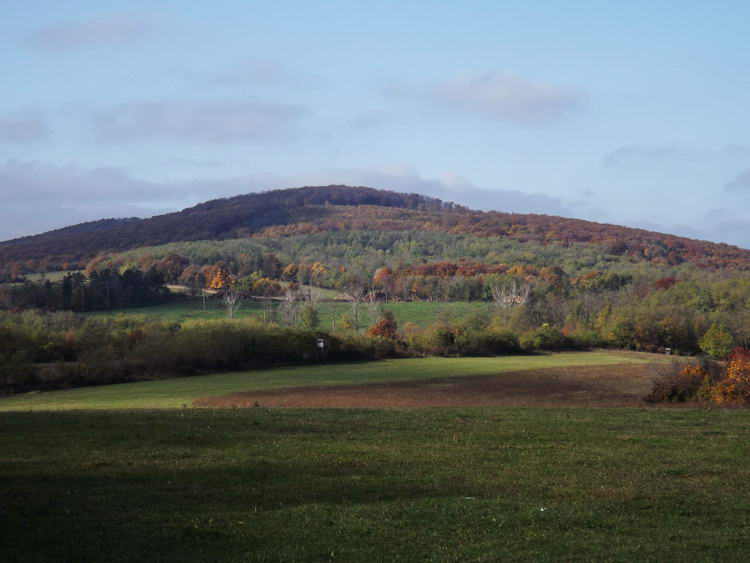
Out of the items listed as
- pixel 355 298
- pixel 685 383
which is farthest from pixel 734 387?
pixel 355 298

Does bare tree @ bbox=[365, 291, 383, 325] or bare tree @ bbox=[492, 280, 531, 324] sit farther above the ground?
bare tree @ bbox=[492, 280, 531, 324]

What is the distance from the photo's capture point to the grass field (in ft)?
341

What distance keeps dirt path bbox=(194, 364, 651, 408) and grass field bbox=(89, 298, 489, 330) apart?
4335 cm

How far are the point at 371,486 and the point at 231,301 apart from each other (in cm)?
9142

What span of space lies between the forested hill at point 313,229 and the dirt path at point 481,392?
73623 millimetres

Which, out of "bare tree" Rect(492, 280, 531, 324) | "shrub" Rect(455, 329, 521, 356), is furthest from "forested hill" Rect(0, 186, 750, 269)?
"shrub" Rect(455, 329, 521, 356)

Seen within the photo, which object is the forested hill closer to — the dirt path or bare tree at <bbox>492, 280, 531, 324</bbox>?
bare tree at <bbox>492, 280, 531, 324</bbox>

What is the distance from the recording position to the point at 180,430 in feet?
72.8

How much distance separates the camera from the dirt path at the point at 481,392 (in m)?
42.3

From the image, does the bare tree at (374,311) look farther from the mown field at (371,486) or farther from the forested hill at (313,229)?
the mown field at (371,486)

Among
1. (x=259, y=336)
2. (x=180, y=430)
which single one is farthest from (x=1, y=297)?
(x=180, y=430)

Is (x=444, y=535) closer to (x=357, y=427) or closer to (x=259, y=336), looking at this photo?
(x=357, y=427)

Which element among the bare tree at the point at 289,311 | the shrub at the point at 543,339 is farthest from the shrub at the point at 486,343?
the bare tree at the point at 289,311

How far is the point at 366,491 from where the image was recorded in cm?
1493
